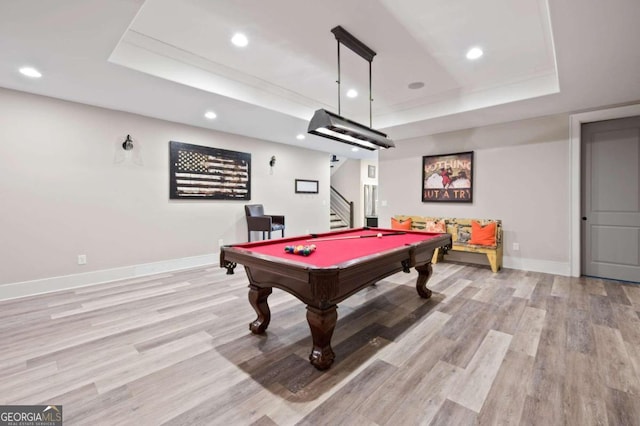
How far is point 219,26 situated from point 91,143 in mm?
2761

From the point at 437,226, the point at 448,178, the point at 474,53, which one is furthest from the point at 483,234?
the point at 474,53

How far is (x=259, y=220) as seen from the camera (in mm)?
5539

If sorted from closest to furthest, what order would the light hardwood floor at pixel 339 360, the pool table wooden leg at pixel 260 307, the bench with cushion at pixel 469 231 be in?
the light hardwood floor at pixel 339 360 → the pool table wooden leg at pixel 260 307 → the bench with cushion at pixel 469 231

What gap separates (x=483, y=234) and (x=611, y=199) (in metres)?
1.71

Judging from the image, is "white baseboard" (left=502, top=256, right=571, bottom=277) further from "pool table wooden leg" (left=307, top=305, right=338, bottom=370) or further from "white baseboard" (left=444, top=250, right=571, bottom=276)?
"pool table wooden leg" (left=307, top=305, right=338, bottom=370)

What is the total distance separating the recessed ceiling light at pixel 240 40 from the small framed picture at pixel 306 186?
4077mm

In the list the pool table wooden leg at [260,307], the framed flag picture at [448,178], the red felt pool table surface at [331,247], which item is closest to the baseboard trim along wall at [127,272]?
the framed flag picture at [448,178]

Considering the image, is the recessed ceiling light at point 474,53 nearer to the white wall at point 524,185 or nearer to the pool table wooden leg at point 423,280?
the white wall at point 524,185

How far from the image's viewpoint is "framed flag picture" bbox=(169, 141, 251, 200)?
15.9 feet

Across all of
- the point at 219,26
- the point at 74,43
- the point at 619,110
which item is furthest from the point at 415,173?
the point at 74,43

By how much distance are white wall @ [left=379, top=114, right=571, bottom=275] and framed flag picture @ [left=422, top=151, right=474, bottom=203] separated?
0.36ft

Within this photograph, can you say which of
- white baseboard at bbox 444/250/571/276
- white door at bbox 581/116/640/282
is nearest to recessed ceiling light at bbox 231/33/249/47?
white baseboard at bbox 444/250/571/276

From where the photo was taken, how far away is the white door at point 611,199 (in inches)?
156

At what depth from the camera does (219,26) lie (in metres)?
2.66
